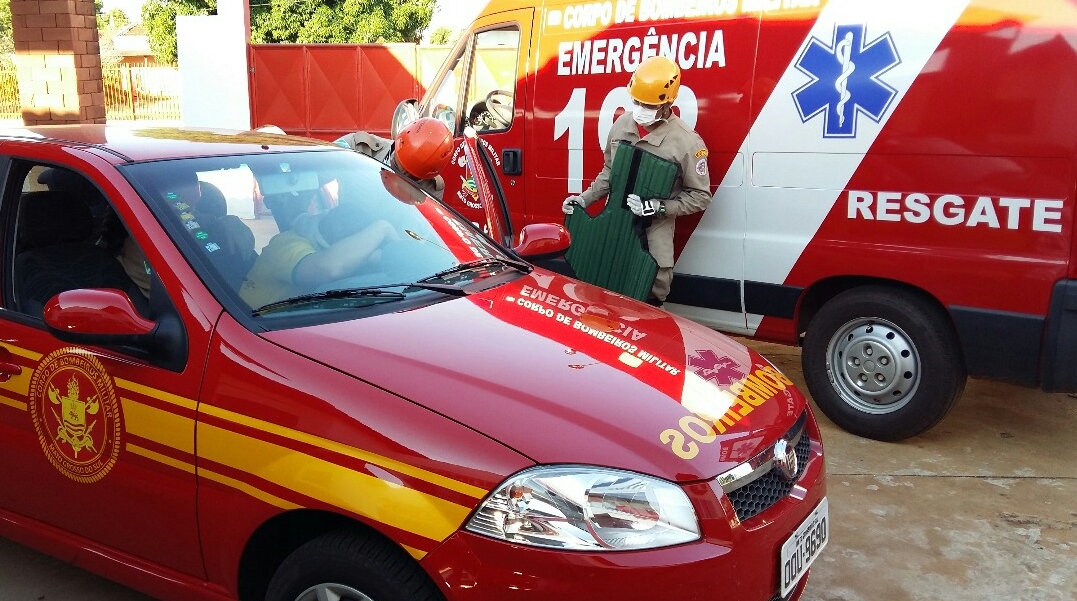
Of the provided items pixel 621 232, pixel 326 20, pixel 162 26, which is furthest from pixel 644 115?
pixel 162 26

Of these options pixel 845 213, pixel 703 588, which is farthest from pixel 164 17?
pixel 703 588

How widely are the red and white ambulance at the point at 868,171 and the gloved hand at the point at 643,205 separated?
26cm

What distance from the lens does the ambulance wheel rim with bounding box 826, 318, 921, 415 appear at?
15.5 feet

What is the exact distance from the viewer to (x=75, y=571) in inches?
136

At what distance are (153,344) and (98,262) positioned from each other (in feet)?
2.88

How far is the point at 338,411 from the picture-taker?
2.25 metres

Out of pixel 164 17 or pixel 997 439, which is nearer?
pixel 997 439

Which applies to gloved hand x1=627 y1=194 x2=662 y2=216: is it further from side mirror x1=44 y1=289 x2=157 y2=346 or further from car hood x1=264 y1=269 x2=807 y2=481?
side mirror x1=44 y1=289 x2=157 y2=346

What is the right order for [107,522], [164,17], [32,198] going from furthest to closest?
[164,17] < [32,198] < [107,522]

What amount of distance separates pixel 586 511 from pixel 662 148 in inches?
133

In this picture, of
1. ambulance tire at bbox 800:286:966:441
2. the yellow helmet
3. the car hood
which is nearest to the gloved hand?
the yellow helmet

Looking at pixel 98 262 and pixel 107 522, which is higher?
pixel 98 262

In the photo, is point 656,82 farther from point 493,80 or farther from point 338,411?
point 338,411

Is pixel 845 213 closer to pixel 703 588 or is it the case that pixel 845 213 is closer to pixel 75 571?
pixel 703 588
